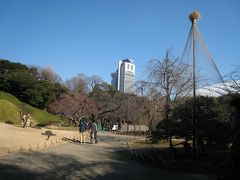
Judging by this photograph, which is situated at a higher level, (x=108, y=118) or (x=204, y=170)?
(x=108, y=118)

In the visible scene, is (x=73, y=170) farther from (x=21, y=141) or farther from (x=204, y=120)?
(x=21, y=141)

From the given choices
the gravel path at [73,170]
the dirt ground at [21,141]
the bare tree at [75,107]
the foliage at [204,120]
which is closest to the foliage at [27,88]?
the bare tree at [75,107]

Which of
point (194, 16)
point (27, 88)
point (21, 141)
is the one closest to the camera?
point (194, 16)

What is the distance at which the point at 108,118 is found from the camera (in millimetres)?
60281

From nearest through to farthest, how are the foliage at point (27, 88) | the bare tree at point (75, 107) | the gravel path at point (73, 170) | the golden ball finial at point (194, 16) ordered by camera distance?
the gravel path at point (73, 170)
the golden ball finial at point (194, 16)
the bare tree at point (75, 107)
the foliage at point (27, 88)

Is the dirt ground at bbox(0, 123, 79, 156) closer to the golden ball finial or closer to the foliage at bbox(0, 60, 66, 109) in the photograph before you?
the golden ball finial

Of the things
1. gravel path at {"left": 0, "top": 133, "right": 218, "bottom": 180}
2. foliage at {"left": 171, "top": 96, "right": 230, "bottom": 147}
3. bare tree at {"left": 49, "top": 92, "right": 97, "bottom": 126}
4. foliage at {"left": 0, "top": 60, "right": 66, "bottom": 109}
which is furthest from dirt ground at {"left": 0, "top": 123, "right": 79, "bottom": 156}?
foliage at {"left": 0, "top": 60, "right": 66, "bottom": 109}

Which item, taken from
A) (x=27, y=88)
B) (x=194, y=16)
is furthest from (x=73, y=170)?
(x=27, y=88)

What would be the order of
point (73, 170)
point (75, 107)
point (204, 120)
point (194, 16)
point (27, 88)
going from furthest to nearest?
1. point (27, 88)
2. point (75, 107)
3. point (194, 16)
4. point (204, 120)
5. point (73, 170)

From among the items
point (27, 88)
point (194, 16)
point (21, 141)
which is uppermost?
point (27, 88)

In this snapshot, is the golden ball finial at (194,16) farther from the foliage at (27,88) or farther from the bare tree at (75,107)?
the foliage at (27,88)

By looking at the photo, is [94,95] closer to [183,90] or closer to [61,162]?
[183,90]

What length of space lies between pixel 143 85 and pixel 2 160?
1151cm

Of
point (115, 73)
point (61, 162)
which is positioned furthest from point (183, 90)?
point (115, 73)
